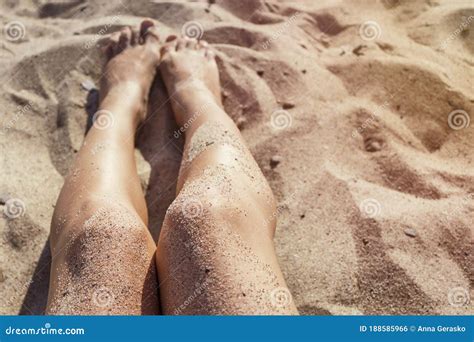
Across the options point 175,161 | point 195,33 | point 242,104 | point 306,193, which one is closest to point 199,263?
point 306,193

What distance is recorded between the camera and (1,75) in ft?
8.68

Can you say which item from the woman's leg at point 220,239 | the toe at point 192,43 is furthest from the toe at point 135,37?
the woman's leg at point 220,239

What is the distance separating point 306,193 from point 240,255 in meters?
0.67

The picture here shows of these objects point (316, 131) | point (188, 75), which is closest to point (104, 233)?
point (316, 131)

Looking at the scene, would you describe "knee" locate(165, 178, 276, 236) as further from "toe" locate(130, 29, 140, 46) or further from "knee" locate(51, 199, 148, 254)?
"toe" locate(130, 29, 140, 46)

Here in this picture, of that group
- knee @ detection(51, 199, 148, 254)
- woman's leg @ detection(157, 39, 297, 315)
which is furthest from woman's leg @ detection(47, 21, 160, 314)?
woman's leg @ detection(157, 39, 297, 315)

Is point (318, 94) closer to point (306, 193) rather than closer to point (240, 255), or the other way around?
point (306, 193)

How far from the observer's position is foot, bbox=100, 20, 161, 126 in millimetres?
2557

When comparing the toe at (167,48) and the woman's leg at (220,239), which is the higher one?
the woman's leg at (220,239)

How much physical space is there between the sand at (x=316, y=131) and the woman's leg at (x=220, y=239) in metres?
0.28

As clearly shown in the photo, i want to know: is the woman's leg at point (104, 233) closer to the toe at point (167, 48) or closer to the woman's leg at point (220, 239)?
the woman's leg at point (220, 239)

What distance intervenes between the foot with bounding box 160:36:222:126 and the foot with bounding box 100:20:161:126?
0.08m

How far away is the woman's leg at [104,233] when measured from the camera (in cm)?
155

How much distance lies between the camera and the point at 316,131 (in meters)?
2.33
